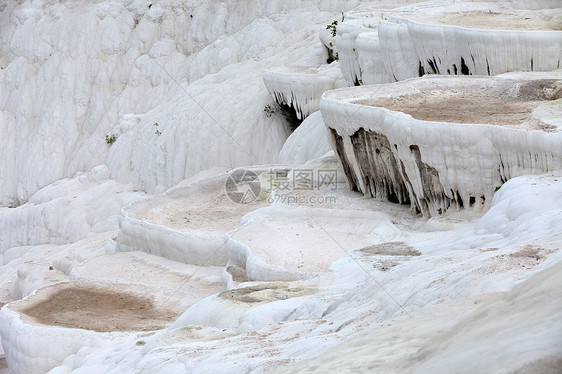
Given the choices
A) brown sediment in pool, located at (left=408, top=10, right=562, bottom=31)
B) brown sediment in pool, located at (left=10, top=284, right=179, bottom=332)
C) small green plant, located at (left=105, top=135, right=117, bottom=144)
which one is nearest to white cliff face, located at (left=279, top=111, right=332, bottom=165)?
brown sediment in pool, located at (left=408, top=10, right=562, bottom=31)

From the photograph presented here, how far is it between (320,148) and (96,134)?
50.8 ft

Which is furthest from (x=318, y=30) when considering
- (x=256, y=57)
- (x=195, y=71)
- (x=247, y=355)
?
(x=247, y=355)

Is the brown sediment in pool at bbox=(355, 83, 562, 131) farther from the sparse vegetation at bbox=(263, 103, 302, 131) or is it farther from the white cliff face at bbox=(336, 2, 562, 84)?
the sparse vegetation at bbox=(263, 103, 302, 131)

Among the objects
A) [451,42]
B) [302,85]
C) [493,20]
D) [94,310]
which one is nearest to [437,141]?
[451,42]

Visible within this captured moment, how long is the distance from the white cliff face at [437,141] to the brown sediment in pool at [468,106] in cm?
2

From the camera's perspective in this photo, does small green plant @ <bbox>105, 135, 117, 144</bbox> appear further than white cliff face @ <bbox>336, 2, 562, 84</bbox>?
Yes

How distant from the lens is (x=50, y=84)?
33969 millimetres

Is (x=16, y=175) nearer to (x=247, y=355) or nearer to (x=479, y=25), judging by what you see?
(x=479, y=25)

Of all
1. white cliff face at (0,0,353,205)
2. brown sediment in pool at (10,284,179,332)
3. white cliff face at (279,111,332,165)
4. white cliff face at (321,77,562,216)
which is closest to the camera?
white cliff face at (321,77,562,216)

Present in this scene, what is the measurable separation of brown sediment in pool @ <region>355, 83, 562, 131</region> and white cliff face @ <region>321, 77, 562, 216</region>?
0.02m

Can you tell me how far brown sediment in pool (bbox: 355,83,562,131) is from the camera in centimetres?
1166

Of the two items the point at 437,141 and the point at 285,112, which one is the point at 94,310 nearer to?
the point at 437,141

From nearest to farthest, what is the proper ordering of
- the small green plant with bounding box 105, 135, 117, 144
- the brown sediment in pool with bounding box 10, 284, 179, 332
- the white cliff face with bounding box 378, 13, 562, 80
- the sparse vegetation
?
the brown sediment in pool with bounding box 10, 284, 179, 332 → the white cliff face with bounding box 378, 13, 562, 80 → the sparse vegetation → the small green plant with bounding box 105, 135, 117, 144

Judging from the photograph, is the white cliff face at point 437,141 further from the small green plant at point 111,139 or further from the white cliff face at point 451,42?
the small green plant at point 111,139
